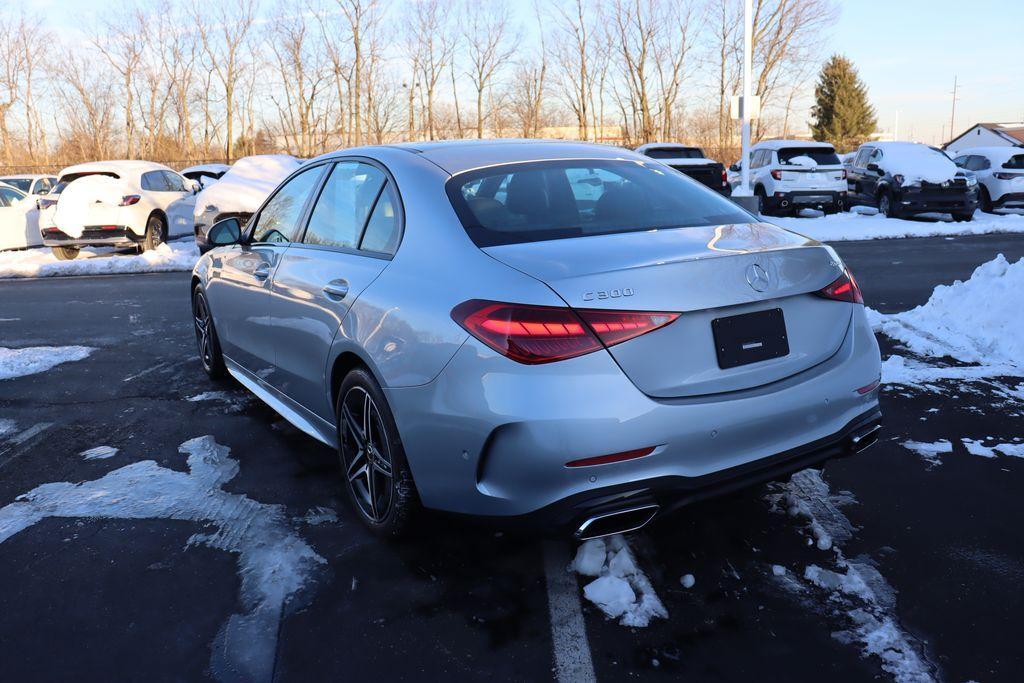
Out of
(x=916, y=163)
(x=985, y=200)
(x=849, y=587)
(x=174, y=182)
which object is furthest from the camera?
(x=985, y=200)

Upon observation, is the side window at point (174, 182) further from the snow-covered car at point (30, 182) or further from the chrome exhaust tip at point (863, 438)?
the chrome exhaust tip at point (863, 438)

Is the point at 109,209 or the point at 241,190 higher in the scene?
the point at 241,190

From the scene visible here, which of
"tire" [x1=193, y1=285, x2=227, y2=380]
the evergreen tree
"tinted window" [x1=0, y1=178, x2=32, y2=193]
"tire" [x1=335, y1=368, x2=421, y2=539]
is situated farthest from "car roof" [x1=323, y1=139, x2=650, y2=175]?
the evergreen tree

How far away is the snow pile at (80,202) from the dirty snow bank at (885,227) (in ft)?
40.4

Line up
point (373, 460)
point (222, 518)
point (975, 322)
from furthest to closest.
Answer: point (975, 322), point (222, 518), point (373, 460)

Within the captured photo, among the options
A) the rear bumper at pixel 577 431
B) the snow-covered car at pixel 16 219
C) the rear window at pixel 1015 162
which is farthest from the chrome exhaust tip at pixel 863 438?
the rear window at pixel 1015 162

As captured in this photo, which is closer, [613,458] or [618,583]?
[613,458]

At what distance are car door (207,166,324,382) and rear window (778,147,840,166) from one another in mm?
16107

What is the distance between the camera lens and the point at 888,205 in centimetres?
1875

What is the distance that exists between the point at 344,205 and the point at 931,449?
312 cm

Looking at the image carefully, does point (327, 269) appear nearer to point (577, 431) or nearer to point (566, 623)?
point (577, 431)

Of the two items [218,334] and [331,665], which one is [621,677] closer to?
[331,665]

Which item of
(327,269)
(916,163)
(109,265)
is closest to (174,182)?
(109,265)

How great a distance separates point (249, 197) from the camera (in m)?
13.8
